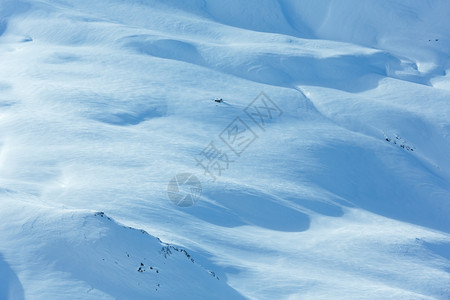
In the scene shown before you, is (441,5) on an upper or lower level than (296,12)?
upper

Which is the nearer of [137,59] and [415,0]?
[137,59]

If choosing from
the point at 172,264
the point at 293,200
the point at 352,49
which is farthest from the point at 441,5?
the point at 172,264

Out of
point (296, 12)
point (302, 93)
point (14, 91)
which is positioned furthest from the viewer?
point (296, 12)

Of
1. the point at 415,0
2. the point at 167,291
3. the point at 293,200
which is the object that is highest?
Result: the point at 415,0

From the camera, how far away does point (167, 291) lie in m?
4.95

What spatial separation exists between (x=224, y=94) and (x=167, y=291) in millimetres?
8070

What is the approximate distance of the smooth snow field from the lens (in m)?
5.37

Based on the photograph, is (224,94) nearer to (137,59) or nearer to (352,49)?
(137,59)

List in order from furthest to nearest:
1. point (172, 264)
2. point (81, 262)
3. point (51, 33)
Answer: point (51, 33) < point (172, 264) < point (81, 262)

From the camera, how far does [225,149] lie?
1012 centimetres

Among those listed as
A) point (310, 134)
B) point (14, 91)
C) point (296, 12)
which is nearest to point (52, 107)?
point (14, 91)

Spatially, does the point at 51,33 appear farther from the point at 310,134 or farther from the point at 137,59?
the point at 310,134

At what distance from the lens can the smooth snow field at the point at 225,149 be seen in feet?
17.6

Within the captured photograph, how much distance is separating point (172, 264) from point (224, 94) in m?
7.63
